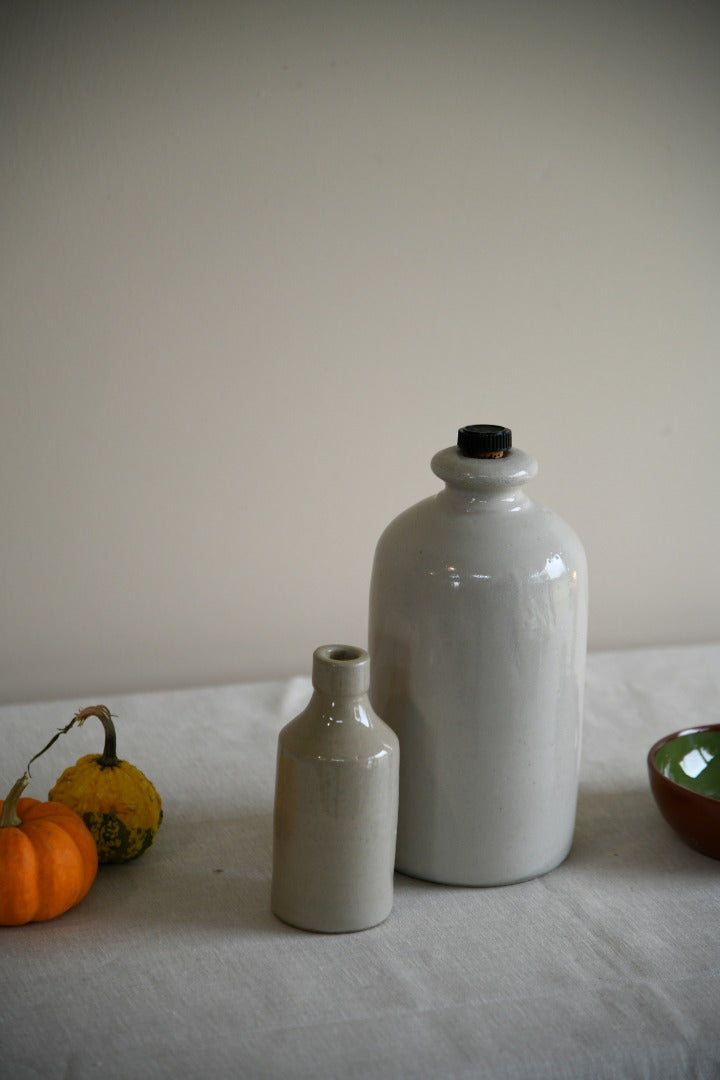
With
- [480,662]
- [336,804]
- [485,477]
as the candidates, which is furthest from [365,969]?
[485,477]

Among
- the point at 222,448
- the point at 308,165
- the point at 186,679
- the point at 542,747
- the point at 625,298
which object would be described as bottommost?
the point at 186,679

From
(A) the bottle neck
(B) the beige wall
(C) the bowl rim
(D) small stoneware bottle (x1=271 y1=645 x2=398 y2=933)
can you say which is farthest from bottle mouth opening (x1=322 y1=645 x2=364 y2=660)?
(B) the beige wall

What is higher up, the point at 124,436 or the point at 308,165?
the point at 308,165

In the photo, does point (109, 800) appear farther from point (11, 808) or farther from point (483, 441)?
point (483, 441)

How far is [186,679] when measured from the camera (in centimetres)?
126

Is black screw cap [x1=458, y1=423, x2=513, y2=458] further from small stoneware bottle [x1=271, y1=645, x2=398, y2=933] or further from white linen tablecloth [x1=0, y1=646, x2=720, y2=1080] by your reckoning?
white linen tablecloth [x1=0, y1=646, x2=720, y2=1080]

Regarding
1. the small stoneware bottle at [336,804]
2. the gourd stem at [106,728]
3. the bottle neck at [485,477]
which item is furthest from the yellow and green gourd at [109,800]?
the bottle neck at [485,477]

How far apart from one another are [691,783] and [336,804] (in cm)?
34

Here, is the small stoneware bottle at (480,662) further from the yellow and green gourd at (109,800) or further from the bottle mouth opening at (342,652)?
the yellow and green gourd at (109,800)

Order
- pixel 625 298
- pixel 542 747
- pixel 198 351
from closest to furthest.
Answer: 1. pixel 542 747
2. pixel 198 351
3. pixel 625 298

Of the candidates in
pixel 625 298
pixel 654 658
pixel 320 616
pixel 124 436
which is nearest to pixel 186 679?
pixel 320 616

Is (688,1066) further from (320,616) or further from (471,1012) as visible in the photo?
(320,616)

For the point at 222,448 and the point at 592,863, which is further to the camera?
the point at 222,448

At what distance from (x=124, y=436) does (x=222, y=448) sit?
3.8 inches
